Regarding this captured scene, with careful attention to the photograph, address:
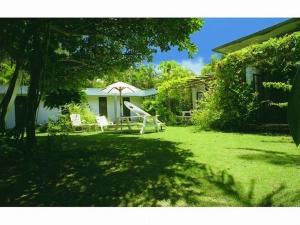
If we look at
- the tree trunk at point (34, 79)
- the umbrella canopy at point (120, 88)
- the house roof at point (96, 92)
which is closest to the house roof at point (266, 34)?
the umbrella canopy at point (120, 88)

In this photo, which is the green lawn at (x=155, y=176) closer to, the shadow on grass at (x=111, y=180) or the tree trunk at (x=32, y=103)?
the shadow on grass at (x=111, y=180)

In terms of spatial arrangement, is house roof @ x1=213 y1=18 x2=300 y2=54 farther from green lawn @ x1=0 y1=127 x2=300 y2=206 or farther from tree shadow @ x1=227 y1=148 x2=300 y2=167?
tree shadow @ x1=227 y1=148 x2=300 y2=167

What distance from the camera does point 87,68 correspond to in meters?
12.4

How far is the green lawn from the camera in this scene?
14.5 ft

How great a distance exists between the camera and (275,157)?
6738 millimetres

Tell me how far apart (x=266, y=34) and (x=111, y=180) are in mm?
10204

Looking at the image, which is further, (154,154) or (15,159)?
(154,154)

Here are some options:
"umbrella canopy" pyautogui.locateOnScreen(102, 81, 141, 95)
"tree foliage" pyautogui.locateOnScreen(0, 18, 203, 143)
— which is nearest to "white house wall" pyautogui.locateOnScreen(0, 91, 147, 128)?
"umbrella canopy" pyautogui.locateOnScreen(102, 81, 141, 95)

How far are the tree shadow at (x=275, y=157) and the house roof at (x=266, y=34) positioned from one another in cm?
591

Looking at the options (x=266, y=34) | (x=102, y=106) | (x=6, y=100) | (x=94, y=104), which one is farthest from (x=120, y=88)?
(x=6, y=100)
